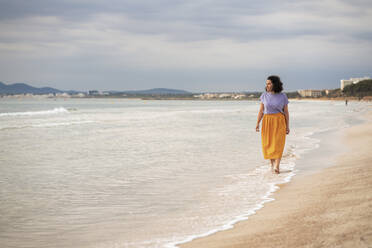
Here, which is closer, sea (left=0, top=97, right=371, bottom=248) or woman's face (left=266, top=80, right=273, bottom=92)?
sea (left=0, top=97, right=371, bottom=248)

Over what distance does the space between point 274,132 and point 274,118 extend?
24 centimetres

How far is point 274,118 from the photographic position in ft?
22.5

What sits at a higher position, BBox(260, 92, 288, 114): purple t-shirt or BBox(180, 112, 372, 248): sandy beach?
BBox(260, 92, 288, 114): purple t-shirt

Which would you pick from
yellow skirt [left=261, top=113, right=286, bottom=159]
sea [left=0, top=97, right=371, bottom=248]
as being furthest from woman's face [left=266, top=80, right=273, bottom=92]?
sea [left=0, top=97, right=371, bottom=248]

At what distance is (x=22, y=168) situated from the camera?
816cm

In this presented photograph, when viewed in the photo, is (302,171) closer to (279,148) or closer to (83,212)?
(279,148)

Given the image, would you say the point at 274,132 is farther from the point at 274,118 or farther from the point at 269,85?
the point at 269,85

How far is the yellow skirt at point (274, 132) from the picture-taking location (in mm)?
6840

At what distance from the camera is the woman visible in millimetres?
6742

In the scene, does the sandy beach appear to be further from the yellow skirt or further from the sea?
the yellow skirt

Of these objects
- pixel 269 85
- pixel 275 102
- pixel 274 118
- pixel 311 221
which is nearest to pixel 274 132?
pixel 274 118

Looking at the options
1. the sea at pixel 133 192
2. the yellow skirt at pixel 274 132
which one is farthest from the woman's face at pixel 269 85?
the sea at pixel 133 192

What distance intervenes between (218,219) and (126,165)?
15.0 feet

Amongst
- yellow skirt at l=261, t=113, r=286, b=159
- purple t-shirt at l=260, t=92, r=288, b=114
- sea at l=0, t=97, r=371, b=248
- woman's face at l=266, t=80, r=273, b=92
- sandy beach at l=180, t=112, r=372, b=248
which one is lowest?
sea at l=0, t=97, r=371, b=248
